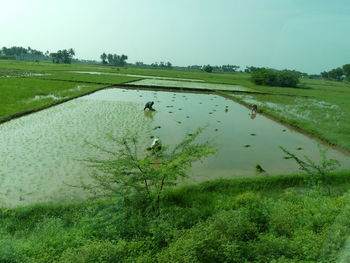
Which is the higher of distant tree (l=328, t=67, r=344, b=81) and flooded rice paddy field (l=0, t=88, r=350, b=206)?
distant tree (l=328, t=67, r=344, b=81)

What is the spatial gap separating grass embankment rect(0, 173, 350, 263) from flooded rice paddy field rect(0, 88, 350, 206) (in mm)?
1284

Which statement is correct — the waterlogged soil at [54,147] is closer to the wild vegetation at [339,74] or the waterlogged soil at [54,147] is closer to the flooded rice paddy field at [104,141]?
the flooded rice paddy field at [104,141]

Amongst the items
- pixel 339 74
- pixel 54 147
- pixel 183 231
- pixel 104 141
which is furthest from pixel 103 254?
pixel 339 74

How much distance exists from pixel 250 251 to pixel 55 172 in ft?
18.8

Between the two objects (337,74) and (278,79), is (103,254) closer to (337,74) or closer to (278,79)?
(278,79)

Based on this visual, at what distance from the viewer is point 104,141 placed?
32.3 ft

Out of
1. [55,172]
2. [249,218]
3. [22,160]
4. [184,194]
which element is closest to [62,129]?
[22,160]

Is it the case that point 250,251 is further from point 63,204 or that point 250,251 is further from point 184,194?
point 63,204

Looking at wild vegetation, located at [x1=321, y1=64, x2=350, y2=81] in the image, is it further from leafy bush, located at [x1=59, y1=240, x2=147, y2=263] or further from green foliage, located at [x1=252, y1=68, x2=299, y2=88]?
leafy bush, located at [x1=59, y1=240, x2=147, y2=263]

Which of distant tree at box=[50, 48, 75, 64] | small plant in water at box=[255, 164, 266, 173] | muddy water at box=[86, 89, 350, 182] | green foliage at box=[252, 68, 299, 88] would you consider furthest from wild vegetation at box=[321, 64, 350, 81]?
distant tree at box=[50, 48, 75, 64]

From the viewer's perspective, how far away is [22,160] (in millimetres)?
7656

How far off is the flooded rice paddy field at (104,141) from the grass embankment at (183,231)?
1.28 meters

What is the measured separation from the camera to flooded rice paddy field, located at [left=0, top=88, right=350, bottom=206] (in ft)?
21.6

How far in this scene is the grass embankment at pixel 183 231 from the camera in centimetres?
362
